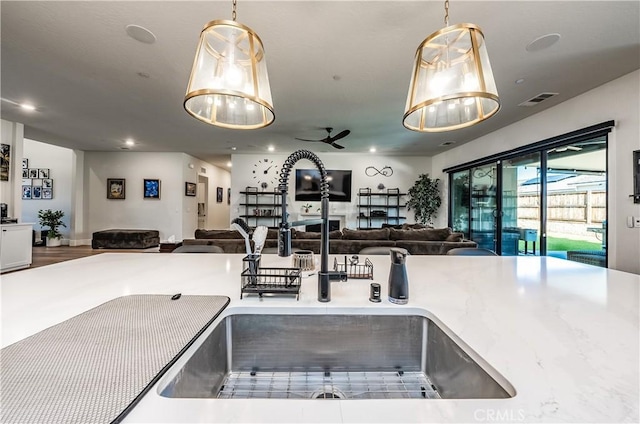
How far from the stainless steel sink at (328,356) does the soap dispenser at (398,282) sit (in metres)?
0.06

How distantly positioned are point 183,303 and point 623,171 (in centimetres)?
448

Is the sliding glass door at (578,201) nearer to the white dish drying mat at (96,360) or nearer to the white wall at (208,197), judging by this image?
the white dish drying mat at (96,360)

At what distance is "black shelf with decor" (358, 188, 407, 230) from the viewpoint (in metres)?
7.50

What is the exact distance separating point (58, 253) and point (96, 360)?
7.96 metres

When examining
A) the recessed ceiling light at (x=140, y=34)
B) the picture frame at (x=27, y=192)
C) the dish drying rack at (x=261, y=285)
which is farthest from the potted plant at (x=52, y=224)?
the dish drying rack at (x=261, y=285)

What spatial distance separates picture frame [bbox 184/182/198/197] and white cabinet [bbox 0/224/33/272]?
3344mm

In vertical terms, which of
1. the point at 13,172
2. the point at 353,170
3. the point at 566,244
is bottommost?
the point at 566,244

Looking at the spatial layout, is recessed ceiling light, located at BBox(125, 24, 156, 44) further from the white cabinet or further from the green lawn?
the green lawn

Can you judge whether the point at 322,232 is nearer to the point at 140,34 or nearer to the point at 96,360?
the point at 96,360

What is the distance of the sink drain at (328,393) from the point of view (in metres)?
0.80

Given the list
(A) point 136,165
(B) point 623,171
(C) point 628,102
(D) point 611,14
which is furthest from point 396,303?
(A) point 136,165

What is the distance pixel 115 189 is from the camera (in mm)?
7336

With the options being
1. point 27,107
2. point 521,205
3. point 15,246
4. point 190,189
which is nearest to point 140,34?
point 27,107

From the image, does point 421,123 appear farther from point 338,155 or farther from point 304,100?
point 338,155
